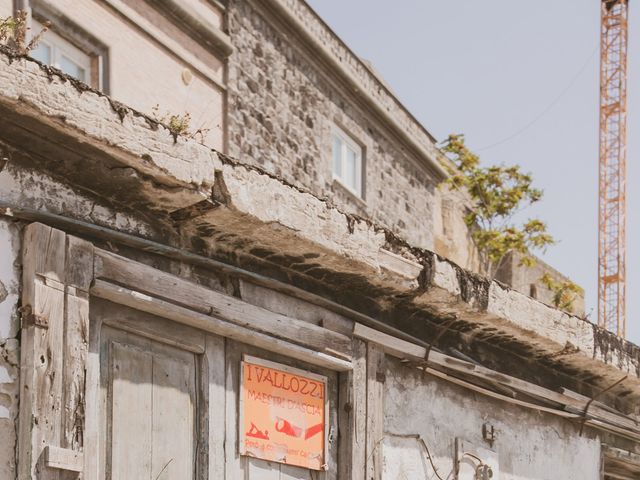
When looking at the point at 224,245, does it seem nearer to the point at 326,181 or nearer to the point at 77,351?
the point at 77,351

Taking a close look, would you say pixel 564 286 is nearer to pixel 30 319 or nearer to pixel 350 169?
pixel 350 169

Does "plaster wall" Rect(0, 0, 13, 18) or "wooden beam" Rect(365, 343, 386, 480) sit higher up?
"plaster wall" Rect(0, 0, 13, 18)

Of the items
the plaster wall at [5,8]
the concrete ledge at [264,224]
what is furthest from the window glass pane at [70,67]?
the concrete ledge at [264,224]

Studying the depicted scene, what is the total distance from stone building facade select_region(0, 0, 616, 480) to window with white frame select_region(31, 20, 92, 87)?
416 cm

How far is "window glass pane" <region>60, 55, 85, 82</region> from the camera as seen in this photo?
34.0 feet

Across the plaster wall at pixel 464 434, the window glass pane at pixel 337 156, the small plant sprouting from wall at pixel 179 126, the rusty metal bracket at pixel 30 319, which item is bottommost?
the plaster wall at pixel 464 434

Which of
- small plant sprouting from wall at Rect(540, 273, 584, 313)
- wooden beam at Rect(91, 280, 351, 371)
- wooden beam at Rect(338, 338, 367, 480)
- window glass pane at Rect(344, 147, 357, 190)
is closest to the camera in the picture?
wooden beam at Rect(91, 280, 351, 371)

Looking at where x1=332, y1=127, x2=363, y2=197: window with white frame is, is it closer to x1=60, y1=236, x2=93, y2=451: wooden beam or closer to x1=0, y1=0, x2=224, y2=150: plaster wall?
x1=0, y1=0, x2=224, y2=150: plaster wall

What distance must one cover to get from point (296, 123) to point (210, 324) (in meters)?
9.08

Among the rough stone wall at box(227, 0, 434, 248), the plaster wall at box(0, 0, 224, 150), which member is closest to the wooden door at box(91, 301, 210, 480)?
the plaster wall at box(0, 0, 224, 150)

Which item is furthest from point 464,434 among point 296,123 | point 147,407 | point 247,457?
point 296,123

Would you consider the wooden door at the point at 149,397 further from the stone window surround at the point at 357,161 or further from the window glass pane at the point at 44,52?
the stone window surround at the point at 357,161

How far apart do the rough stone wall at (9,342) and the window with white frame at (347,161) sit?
10738mm

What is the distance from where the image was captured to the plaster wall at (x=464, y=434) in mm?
6109
